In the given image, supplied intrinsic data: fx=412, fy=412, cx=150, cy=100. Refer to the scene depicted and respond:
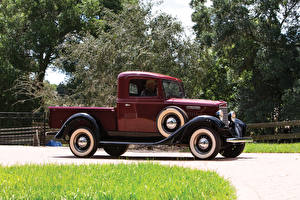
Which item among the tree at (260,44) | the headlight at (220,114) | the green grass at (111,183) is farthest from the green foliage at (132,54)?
the green grass at (111,183)

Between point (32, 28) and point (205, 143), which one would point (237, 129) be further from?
point (32, 28)

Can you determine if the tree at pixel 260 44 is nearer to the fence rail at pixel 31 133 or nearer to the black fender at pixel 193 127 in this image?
the fence rail at pixel 31 133

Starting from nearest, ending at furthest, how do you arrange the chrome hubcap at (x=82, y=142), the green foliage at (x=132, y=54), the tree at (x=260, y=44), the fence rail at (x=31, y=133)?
the chrome hubcap at (x=82, y=142) < the green foliage at (x=132, y=54) < the fence rail at (x=31, y=133) < the tree at (x=260, y=44)

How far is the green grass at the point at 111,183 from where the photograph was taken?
509 centimetres

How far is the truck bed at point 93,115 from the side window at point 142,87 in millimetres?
744

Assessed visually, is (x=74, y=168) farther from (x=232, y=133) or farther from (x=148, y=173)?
(x=232, y=133)

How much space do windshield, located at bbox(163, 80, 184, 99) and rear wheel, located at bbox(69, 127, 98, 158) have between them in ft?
7.40

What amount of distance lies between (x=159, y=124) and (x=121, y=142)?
1171 mm

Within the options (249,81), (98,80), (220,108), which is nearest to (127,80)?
(220,108)

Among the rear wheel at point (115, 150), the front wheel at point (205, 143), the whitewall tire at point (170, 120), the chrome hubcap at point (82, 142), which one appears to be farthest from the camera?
the rear wheel at point (115, 150)

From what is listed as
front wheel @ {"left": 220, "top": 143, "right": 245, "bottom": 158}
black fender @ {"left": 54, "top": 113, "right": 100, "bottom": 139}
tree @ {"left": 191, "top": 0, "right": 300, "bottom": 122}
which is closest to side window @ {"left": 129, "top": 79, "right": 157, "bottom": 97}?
black fender @ {"left": 54, "top": 113, "right": 100, "bottom": 139}

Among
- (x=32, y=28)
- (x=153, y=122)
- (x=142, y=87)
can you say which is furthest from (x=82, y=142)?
(x=32, y=28)

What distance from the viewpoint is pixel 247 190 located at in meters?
5.57

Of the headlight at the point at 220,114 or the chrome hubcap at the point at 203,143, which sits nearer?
the chrome hubcap at the point at 203,143
